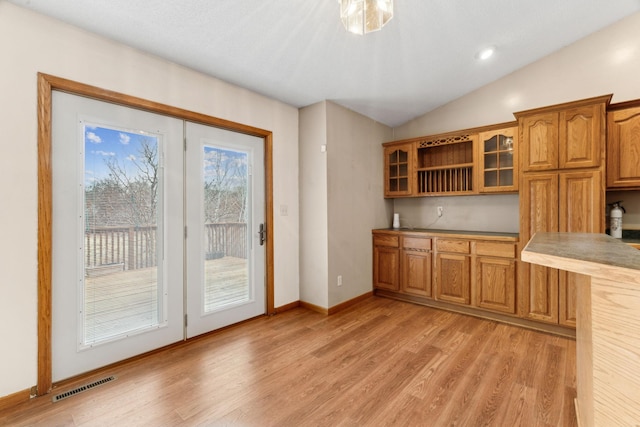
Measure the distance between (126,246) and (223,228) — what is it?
2.87 feet

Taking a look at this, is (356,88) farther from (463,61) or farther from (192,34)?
(192,34)

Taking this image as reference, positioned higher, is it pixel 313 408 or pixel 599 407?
pixel 599 407

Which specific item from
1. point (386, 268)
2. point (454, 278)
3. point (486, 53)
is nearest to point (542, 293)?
point (454, 278)

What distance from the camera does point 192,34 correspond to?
87.8 inches

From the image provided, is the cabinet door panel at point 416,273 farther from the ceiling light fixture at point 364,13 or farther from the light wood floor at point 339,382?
the ceiling light fixture at point 364,13

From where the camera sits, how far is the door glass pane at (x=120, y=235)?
218cm

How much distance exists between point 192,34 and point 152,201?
139 cm

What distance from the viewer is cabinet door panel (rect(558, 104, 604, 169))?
264cm

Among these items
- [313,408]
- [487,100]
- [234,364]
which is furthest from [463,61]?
[234,364]

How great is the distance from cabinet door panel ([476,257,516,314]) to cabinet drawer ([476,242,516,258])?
6 cm

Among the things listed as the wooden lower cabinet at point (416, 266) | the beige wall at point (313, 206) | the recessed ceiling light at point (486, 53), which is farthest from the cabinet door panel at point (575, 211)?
the beige wall at point (313, 206)

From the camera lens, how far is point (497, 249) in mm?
3189

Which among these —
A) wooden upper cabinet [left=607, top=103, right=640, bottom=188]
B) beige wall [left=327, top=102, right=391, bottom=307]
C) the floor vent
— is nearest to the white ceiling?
beige wall [left=327, top=102, right=391, bottom=307]

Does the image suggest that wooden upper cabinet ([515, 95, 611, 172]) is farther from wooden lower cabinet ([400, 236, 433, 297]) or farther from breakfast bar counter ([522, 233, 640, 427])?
breakfast bar counter ([522, 233, 640, 427])
